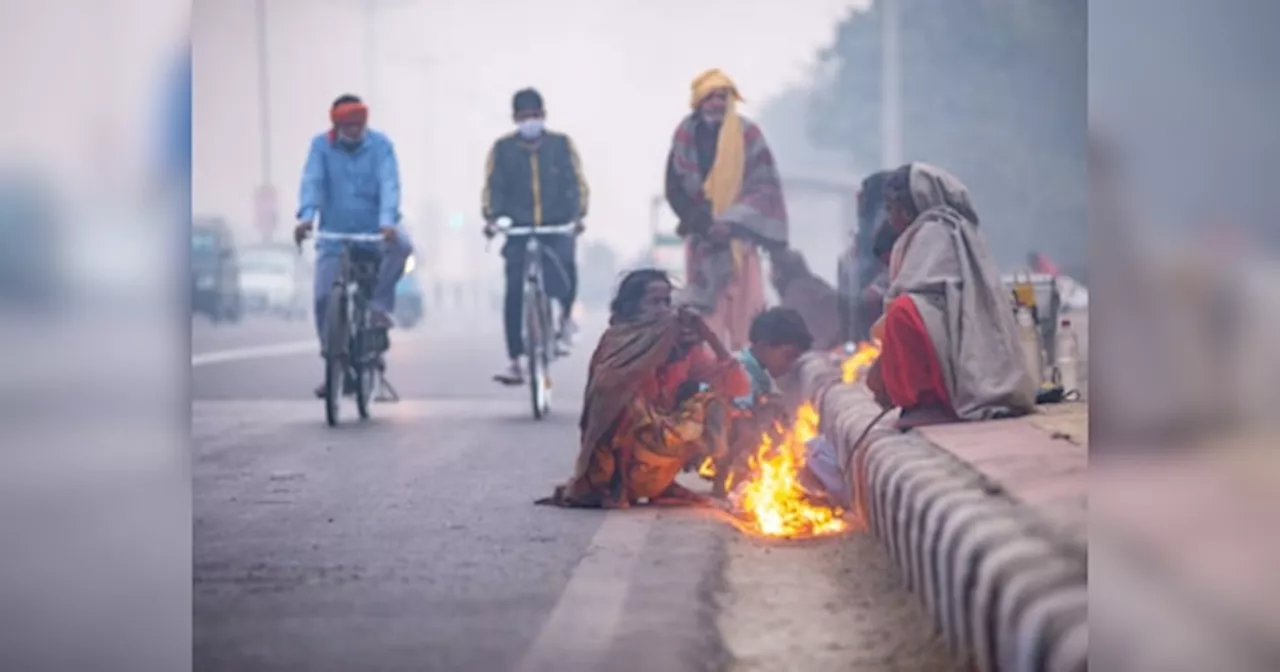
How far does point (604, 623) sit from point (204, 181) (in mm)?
1482

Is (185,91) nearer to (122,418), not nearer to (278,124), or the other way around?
(278,124)

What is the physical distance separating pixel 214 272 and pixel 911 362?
5.71ft

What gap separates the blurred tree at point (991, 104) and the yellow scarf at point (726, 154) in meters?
0.19

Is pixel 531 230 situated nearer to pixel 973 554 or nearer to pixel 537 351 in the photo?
pixel 537 351

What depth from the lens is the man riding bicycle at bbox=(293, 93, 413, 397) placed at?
379 centimetres

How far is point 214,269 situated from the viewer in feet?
12.8

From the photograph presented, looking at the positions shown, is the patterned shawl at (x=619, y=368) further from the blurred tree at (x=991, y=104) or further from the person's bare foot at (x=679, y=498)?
the blurred tree at (x=991, y=104)

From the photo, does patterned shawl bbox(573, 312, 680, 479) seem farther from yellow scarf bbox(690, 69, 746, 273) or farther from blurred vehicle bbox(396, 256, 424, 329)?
blurred vehicle bbox(396, 256, 424, 329)

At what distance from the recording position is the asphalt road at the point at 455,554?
314 centimetres

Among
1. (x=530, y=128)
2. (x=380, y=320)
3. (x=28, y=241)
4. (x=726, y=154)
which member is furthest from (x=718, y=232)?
(x=28, y=241)

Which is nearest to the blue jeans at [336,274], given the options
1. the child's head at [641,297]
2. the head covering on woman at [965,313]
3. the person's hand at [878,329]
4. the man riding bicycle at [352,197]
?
the man riding bicycle at [352,197]

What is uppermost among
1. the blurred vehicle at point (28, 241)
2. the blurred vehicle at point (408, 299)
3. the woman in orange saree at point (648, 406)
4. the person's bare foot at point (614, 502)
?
the blurred vehicle at point (28, 241)

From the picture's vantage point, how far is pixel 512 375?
403 cm

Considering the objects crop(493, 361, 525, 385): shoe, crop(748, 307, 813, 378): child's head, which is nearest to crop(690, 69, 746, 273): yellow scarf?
crop(748, 307, 813, 378): child's head
